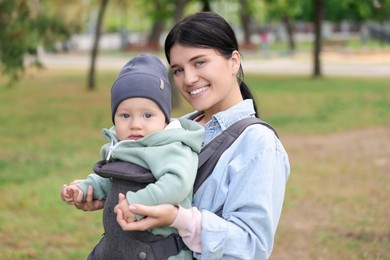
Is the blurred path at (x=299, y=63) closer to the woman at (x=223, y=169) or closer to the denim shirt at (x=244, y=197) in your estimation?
the woman at (x=223, y=169)

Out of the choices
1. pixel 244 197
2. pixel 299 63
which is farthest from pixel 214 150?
pixel 299 63

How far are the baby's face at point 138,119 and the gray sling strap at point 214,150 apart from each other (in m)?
0.16

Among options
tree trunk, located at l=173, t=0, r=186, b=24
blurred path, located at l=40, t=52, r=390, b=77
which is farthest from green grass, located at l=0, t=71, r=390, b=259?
blurred path, located at l=40, t=52, r=390, b=77

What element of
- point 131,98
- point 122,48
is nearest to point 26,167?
point 131,98

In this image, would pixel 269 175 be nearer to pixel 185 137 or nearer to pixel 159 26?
pixel 185 137

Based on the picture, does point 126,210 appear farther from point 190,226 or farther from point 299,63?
point 299,63

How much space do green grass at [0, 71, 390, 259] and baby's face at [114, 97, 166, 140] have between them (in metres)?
4.07

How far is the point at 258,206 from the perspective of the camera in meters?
2.21

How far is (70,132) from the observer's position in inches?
538

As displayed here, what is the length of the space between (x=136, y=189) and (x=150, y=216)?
0.14 meters

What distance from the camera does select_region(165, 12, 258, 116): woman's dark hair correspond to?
2.36 meters

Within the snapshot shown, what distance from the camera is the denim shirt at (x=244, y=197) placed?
2.20 metres

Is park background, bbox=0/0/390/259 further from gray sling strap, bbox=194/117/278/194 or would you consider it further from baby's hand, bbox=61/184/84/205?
gray sling strap, bbox=194/117/278/194

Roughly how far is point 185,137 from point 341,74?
24.5 m
